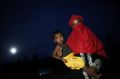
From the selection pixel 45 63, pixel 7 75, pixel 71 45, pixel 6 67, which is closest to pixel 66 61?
pixel 71 45

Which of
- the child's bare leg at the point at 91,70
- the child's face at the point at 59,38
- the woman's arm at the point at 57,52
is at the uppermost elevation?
the child's face at the point at 59,38

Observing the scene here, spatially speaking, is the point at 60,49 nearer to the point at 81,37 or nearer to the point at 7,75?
the point at 81,37

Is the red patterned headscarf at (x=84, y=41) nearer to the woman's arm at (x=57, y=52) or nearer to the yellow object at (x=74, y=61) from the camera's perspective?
the yellow object at (x=74, y=61)

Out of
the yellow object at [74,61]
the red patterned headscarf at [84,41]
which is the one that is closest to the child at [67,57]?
the yellow object at [74,61]

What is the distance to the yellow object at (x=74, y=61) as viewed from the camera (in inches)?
185

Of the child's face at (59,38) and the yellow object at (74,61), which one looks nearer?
the yellow object at (74,61)

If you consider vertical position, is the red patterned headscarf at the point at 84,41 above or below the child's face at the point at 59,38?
below

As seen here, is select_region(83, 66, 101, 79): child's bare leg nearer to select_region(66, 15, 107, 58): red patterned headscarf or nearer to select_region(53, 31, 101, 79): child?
select_region(53, 31, 101, 79): child

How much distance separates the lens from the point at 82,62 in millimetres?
4691

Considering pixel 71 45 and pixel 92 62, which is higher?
pixel 71 45

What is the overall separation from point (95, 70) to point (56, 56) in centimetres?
73

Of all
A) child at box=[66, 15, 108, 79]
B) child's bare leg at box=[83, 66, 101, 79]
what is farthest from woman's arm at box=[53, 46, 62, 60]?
child's bare leg at box=[83, 66, 101, 79]

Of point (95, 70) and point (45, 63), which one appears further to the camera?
point (45, 63)

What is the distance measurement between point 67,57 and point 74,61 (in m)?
0.22
